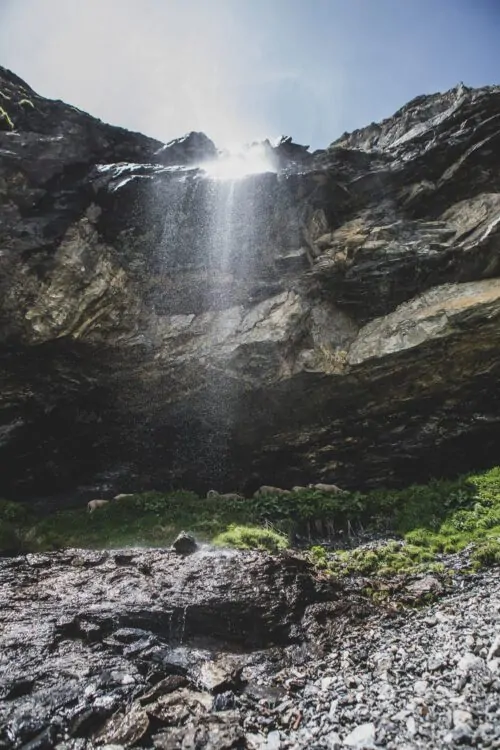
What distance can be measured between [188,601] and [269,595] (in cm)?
191

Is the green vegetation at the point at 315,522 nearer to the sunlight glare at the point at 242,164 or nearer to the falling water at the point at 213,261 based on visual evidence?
the falling water at the point at 213,261

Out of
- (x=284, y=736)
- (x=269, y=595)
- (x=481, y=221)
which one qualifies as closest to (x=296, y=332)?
(x=481, y=221)

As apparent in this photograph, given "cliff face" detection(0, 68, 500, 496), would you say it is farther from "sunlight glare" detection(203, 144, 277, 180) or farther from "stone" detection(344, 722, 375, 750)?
"stone" detection(344, 722, 375, 750)

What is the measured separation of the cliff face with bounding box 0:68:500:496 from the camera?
883 inches

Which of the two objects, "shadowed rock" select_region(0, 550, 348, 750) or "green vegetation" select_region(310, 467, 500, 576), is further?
"green vegetation" select_region(310, 467, 500, 576)

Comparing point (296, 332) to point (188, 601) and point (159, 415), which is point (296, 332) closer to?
point (159, 415)

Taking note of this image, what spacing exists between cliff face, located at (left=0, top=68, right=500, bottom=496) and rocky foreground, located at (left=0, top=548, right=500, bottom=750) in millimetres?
12176

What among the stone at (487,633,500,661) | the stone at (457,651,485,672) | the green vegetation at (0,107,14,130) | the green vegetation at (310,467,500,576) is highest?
the green vegetation at (0,107,14,130)

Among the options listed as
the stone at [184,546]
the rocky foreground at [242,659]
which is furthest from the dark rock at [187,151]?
the rocky foreground at [242,659]

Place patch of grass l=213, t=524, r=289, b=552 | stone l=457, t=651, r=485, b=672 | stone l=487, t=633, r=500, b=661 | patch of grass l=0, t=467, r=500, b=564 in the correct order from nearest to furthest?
stone l=457, t=651, r=485, b=672, stone l=487, t=633, r=500, b=661, patch of grass l=0, t=467, r=500, b=564, patch of grass l=213, t=524, r=289, b=552

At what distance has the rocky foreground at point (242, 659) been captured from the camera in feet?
20.2

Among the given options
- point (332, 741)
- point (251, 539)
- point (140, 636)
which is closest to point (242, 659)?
point (140, 636)

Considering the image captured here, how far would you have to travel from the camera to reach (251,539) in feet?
53.0

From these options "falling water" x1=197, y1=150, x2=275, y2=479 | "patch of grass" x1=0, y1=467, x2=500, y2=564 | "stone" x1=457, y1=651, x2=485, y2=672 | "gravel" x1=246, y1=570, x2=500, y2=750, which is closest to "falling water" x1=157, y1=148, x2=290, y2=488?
"falling water" x1=197, y1=150, x2=275, y2=479
